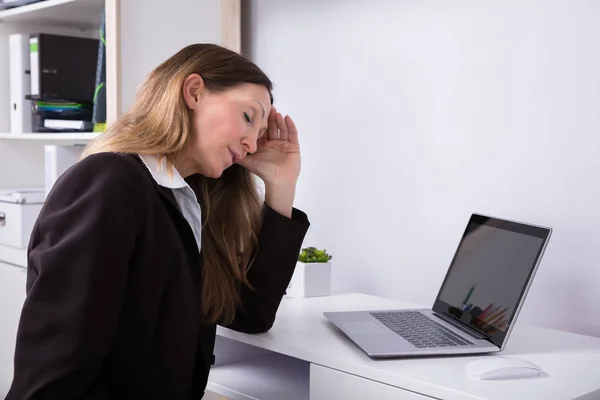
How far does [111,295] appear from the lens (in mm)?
1254

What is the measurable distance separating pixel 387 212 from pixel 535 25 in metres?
0.61

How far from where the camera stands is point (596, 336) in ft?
5.51

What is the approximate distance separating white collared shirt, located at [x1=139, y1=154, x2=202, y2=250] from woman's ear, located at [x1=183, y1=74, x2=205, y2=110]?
5.0 inches

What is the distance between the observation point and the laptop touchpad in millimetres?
1527

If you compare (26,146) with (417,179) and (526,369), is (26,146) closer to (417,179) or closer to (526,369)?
(417,179)

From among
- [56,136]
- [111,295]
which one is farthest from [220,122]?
[56,136]

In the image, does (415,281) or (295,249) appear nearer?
(295,249)

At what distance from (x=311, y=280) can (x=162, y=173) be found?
0.65 meters

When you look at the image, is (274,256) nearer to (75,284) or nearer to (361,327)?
(361,327)

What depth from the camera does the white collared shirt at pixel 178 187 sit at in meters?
1.40

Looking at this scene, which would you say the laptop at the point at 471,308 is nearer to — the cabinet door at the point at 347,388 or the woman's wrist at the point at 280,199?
the cabinet door at the point at 347,388

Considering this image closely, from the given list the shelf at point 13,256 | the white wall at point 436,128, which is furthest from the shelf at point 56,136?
the white wall at point 436,128

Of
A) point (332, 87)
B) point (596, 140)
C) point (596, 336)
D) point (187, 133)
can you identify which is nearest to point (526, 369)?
point (596, 336)

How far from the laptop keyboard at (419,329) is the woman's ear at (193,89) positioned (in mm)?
580
